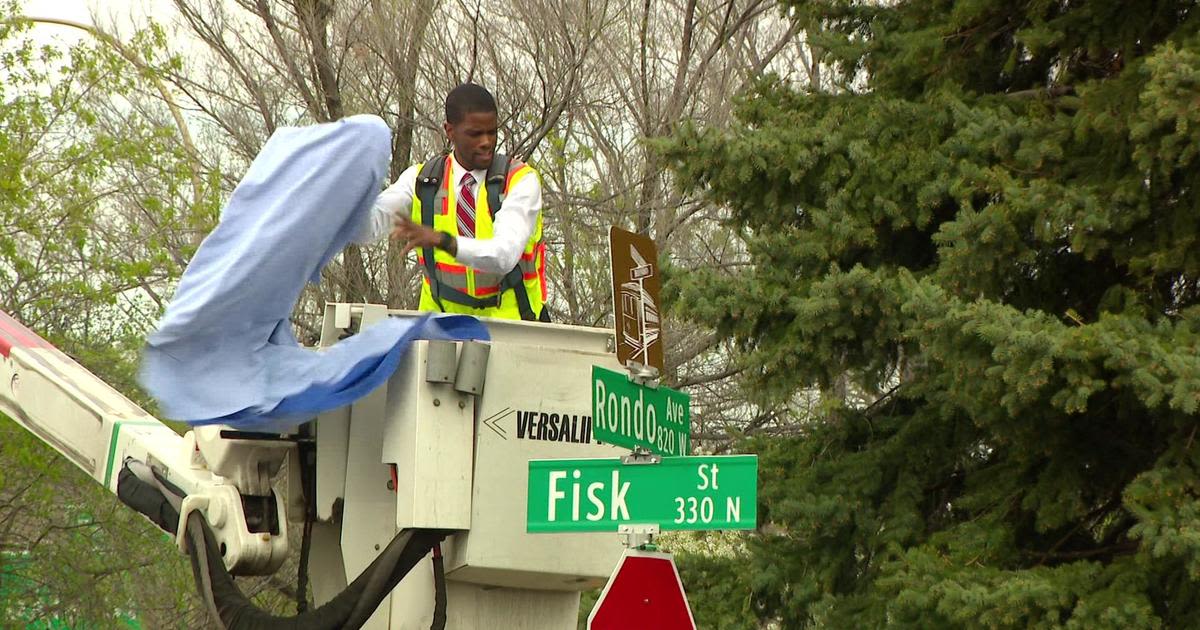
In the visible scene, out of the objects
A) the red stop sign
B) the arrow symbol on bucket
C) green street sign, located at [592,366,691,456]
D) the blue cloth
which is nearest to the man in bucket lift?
the blue cloth

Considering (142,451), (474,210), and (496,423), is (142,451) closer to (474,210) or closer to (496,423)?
(474,210)

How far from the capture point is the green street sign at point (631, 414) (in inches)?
199

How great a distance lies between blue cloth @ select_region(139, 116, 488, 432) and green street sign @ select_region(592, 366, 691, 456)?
694mm

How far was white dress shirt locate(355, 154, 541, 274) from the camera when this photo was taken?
18.9 ft

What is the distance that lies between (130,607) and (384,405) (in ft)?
49.3

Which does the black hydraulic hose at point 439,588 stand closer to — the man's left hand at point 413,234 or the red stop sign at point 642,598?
the red stop sign at point 642,598

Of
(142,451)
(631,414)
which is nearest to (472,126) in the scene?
(631,414)

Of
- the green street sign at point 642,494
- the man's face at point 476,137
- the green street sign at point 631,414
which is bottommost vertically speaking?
the green street sign at point 642,494

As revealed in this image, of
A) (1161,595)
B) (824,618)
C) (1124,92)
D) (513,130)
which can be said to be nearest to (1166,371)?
(1161,595)

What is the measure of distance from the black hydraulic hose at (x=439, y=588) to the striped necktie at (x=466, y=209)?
122cm

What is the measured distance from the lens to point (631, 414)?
5141 millimetres

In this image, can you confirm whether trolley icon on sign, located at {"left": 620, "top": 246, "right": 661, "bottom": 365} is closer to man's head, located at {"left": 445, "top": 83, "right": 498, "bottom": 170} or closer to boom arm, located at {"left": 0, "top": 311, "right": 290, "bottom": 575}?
man's head, located at {"left": 445, "top": 83, "right": 498, "bottom": 170}

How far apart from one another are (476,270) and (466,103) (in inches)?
23.3

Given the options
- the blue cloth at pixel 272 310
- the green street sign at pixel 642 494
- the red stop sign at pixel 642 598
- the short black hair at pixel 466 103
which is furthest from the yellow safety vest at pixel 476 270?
the red stop sign at pixel 642 598
